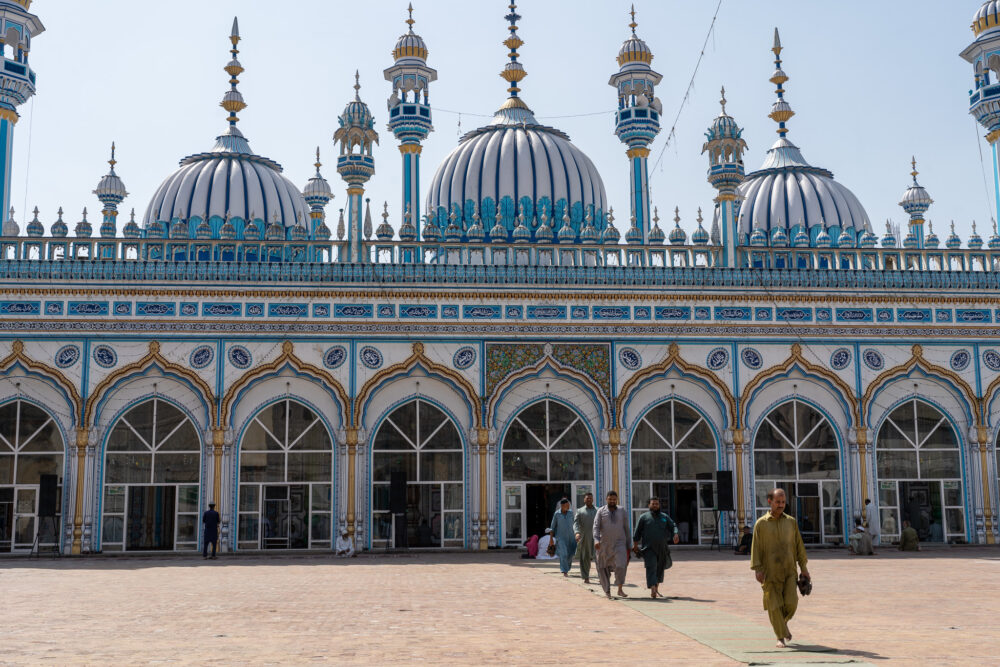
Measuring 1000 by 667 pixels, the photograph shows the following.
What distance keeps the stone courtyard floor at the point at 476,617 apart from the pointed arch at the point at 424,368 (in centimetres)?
461

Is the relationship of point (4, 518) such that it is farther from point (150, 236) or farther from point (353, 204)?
point (353, 204)

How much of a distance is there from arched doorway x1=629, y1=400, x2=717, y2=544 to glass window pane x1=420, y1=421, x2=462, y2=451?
11.1 ft

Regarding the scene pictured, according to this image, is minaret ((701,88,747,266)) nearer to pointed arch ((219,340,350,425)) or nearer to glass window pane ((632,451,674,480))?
glass window pane ((632,451,674,480))

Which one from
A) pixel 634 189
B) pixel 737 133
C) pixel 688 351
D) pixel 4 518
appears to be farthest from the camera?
pixel 634 189

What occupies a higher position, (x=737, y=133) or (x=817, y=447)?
(x=737, y=133)

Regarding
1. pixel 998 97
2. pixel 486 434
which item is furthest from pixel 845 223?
pixel 486 434

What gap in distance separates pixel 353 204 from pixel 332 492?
6.04 metres

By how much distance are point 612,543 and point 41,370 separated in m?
12.6

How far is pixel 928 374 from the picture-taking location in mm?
21703

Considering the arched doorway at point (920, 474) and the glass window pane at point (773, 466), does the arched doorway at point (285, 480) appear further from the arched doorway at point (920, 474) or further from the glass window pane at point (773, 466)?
the arched doorway at point (920, 474)

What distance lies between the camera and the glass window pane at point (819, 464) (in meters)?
21.4

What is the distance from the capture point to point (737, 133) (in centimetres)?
2380

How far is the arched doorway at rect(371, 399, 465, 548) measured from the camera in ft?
67.8

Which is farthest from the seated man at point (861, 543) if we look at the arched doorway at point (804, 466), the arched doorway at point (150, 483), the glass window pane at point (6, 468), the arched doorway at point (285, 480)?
the glass window pane at point (6, 468)
